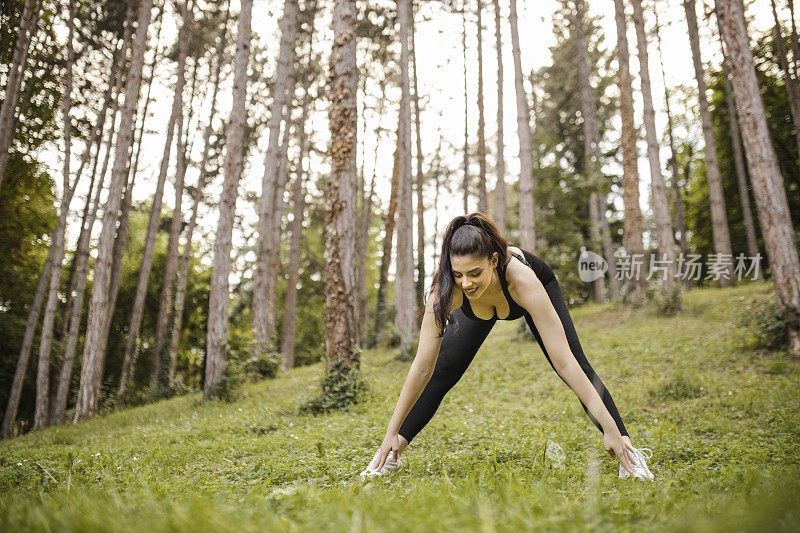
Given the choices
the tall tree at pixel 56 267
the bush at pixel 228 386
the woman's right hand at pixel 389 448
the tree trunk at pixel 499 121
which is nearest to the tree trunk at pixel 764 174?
the woman's right hand at pixel 389 448

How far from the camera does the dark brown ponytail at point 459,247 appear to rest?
292 cm

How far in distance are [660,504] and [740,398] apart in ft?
16.1

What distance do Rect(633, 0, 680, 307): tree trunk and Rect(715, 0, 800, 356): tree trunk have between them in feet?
14.7

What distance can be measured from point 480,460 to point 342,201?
502 cm

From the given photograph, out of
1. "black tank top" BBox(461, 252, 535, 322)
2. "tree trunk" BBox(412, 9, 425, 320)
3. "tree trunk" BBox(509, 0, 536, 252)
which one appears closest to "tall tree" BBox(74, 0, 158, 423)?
"tree trunk" BBox(412, 9, 425, 320)

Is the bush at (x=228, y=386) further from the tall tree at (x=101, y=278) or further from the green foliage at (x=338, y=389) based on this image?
the tall tree at (x=101, y=278)

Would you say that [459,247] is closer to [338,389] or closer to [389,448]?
[389,448]

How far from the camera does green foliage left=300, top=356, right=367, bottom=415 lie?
7.31m

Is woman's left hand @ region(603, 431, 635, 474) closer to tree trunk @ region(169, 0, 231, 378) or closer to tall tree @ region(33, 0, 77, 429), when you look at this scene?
tall tree @ region(33, 0, 77, 429)

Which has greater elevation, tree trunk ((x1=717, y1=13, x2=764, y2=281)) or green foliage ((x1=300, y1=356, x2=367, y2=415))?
tree trunk ((x1=717, y1=13, x2=764, y2=281))

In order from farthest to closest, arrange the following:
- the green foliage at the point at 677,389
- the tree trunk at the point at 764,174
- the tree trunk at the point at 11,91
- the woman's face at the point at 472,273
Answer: the tree trunk at the point at 11,91 < the tree trunk at the point at 764,174 < the green foliage at the point at 677,389 < the woman's face at the point at 472,273

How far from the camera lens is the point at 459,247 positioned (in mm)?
2922

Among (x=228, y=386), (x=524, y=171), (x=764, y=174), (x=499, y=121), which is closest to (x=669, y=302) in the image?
(x=524, y=171)

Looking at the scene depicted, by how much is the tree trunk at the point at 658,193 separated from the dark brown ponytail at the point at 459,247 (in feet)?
35.4
